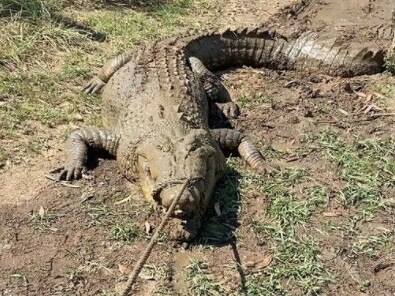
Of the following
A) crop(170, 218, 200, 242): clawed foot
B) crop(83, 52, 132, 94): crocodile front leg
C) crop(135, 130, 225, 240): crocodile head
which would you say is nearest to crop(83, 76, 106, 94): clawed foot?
crop(83, 52, 132, 94): crocodile front leg

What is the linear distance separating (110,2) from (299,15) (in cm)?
260

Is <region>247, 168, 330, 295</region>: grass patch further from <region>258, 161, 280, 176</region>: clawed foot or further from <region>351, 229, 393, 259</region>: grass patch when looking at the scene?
<region>351, 229, 393, 259</region>: grass patch

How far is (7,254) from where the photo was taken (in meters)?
4.07

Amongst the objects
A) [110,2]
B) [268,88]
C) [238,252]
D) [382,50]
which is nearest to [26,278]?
[238,252]

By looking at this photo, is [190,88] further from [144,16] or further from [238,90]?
[144,16]

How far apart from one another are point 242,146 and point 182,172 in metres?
1.13

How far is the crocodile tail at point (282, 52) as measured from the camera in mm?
6551

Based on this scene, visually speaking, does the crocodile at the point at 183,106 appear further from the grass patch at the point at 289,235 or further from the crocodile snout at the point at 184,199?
the grass patch at the point at 289,235

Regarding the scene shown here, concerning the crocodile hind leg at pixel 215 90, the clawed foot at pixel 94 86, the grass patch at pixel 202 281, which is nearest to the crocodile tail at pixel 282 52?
the crocodile hind leg at pixel 215 90

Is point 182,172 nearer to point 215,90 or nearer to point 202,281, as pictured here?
point 202,281

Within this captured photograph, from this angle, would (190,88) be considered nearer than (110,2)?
Yes

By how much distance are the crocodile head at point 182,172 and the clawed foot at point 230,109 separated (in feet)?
3.54

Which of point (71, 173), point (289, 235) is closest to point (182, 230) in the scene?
point (289, 235)

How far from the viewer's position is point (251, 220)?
4.43m
